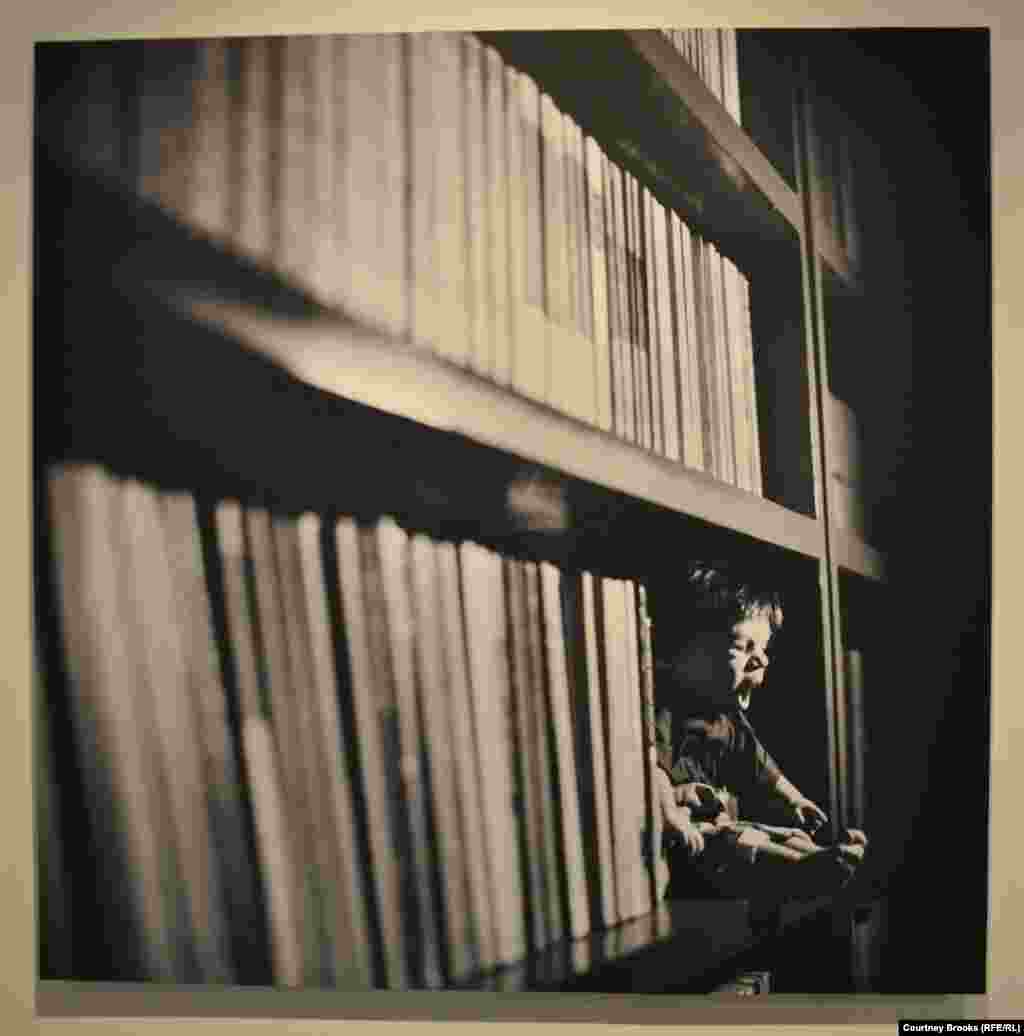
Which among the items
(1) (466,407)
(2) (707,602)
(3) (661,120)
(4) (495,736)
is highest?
(3) (661,120)

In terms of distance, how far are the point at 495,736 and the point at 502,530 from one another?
0.79 feet

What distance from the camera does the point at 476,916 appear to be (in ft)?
A: 4.44

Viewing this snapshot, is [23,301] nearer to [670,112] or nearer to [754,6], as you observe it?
[670,112]

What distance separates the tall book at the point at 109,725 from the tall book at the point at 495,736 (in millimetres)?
382

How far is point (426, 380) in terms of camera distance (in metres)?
1.34

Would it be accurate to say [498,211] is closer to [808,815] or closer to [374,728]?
[374,728]

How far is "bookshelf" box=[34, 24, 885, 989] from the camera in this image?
4.41ft

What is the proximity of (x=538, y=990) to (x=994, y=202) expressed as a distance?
108 cm

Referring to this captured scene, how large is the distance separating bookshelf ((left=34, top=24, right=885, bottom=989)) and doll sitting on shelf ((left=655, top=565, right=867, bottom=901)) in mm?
31

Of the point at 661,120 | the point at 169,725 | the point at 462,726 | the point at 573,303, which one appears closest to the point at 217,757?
the point at 169,725

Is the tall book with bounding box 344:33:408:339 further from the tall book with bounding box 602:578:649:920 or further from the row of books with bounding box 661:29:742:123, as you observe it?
the tall book with bounding box 602:578:649:920

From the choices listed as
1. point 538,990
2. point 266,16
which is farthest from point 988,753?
point 266,16

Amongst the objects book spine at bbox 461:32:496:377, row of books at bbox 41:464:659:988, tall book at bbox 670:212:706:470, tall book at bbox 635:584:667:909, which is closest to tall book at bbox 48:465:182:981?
→ row of books at bbox 41:464:659:988

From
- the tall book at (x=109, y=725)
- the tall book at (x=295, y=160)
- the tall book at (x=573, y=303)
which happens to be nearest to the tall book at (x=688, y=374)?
the tall book at (x=573, y=303)
